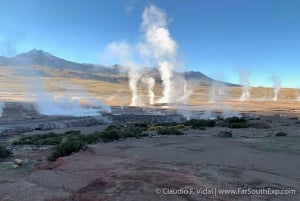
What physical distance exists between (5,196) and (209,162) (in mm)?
8153

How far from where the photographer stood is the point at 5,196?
40.6 ft

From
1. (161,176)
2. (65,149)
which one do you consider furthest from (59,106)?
(161,176)

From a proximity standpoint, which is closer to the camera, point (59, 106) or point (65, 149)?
point (65, 149)

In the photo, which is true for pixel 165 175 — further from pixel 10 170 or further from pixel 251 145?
pixel 251 145

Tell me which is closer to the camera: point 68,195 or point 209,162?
point 68,195

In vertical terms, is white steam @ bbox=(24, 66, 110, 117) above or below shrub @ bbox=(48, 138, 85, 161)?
above

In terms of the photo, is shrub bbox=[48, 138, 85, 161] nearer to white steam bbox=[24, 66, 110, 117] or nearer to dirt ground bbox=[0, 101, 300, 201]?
dirt ground bbox=[0, 101, 300, 201]

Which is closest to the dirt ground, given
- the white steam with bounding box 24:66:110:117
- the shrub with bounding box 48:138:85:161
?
the shrub with bounding box 48:138:85:161

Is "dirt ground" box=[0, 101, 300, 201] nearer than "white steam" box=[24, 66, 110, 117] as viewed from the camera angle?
Yes

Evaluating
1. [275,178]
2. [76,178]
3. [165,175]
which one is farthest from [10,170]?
[275,178]

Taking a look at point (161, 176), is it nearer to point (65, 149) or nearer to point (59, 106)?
point (65, 149)

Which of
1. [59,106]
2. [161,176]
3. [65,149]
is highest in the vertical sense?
[59,106]

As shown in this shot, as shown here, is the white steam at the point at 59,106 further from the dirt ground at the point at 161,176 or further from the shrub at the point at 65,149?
the dirt ground at the point at 161,176

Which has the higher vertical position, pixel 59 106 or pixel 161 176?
pixel 59 106
